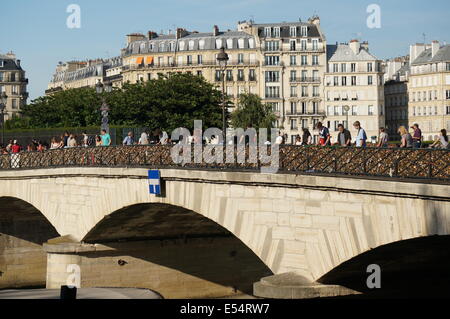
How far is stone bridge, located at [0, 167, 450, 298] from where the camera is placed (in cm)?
2153

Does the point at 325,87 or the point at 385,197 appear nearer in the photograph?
the point at 385,197

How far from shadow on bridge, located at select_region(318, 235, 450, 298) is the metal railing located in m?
2.17

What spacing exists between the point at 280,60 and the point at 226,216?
85353 mm

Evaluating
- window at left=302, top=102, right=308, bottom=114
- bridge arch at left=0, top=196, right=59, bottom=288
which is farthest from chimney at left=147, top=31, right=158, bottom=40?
bridge arch at left=0, top=196, right=59, bottom=288

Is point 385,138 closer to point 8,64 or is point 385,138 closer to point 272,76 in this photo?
point 272,76

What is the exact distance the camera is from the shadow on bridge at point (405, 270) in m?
24.2

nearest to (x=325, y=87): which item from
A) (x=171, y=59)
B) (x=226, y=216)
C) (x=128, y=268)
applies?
(x=171, y=59)

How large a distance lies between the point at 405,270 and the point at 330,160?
6.88 m

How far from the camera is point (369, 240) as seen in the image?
21656mm

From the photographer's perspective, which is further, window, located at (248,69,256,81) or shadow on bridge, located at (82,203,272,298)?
window, located at (248,69,256,81)

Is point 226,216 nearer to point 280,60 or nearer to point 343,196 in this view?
point 343,196

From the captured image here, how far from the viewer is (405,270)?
2892 cm
